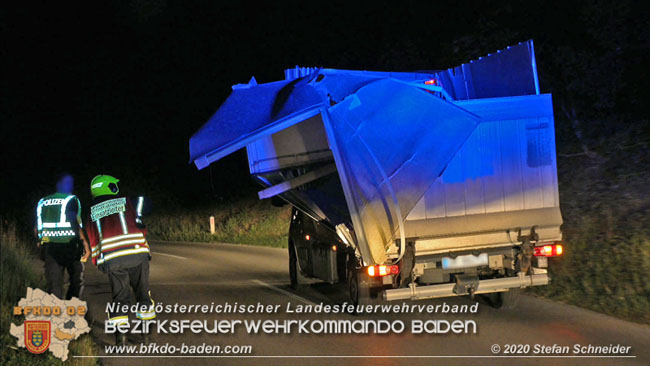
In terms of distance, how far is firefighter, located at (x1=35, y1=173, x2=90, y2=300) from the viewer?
9.59 m

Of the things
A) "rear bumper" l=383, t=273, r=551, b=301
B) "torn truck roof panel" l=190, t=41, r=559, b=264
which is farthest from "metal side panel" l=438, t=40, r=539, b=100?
"rear bumper" l=383, t=273, r=551, b=301

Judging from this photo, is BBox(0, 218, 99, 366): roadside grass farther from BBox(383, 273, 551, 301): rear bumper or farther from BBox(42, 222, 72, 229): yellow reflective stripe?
BBox(383, 273, 551, 301): rear bumper

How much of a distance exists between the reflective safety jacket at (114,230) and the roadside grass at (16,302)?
101 cm

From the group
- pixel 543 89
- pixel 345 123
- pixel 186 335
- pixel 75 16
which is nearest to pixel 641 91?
pixel 543 89

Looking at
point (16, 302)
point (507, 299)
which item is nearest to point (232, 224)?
point (16, 302)

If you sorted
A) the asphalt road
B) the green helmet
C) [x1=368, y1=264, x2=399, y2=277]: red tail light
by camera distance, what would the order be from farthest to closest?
1. [x1=368, y1=264, x2=399, y2=277]: red tail light
2. the green helmet
3. the asphalt road

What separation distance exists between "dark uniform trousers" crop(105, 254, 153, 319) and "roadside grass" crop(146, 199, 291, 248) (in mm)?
13576

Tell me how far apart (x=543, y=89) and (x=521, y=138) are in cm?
1125

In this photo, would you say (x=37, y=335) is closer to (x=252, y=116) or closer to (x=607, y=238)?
(x=252, y=116)

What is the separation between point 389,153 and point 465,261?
1765 mm

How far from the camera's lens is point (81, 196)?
44.0 m

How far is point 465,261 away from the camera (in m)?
9.57

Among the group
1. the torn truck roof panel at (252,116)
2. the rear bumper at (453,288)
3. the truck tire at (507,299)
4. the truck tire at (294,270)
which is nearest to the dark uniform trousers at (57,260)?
the torn truck roof panel at (252,116)

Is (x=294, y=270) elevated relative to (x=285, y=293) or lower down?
elevated
